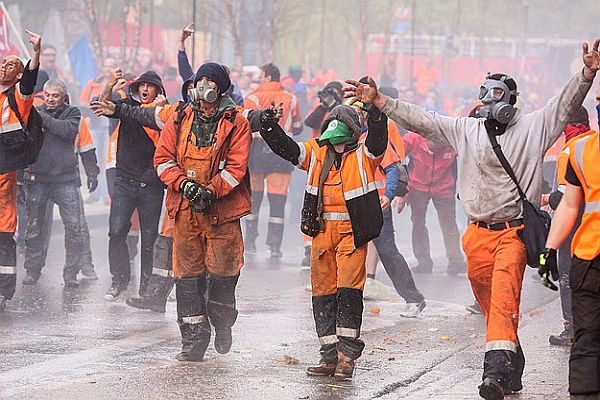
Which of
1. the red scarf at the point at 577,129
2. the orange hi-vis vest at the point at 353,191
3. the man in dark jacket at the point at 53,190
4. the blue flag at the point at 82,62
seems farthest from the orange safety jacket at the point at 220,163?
the blue flag at the point at 82,62

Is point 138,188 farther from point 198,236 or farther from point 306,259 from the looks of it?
point 306,259

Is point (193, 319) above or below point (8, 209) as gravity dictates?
below

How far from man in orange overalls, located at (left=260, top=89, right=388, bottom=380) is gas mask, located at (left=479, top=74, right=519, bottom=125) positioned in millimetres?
691

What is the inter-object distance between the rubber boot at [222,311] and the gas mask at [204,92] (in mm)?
1154

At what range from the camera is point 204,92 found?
29.0ft

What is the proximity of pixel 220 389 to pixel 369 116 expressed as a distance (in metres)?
1.78

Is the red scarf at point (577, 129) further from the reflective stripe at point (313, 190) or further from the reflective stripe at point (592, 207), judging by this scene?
the reflective stripe at point (592, 207)

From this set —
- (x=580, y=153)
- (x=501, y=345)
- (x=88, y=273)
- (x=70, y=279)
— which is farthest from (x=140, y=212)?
(x=580, y=153)

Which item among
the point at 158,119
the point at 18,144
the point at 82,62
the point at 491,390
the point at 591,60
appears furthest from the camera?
the point at 82,62

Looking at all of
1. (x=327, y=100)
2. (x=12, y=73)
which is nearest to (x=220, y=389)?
(x=12, y=73)

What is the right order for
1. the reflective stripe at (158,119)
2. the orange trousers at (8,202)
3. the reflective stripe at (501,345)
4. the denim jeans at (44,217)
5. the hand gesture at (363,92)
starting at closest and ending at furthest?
1. the reflective stripe at (501,345)
2. the hand gesture at (363,92)
3. the reflective stripe at (158,119)
4. the orange trousers at (8,202)
5. the denim jeans at (44,217)

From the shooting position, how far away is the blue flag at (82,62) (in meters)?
25.7

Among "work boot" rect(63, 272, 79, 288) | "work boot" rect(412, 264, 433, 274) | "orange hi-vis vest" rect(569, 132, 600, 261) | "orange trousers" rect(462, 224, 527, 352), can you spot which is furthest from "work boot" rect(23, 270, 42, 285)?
"orange hi-vis vest" rect(569, 132, 600, 261)

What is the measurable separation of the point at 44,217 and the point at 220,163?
4358 mm
